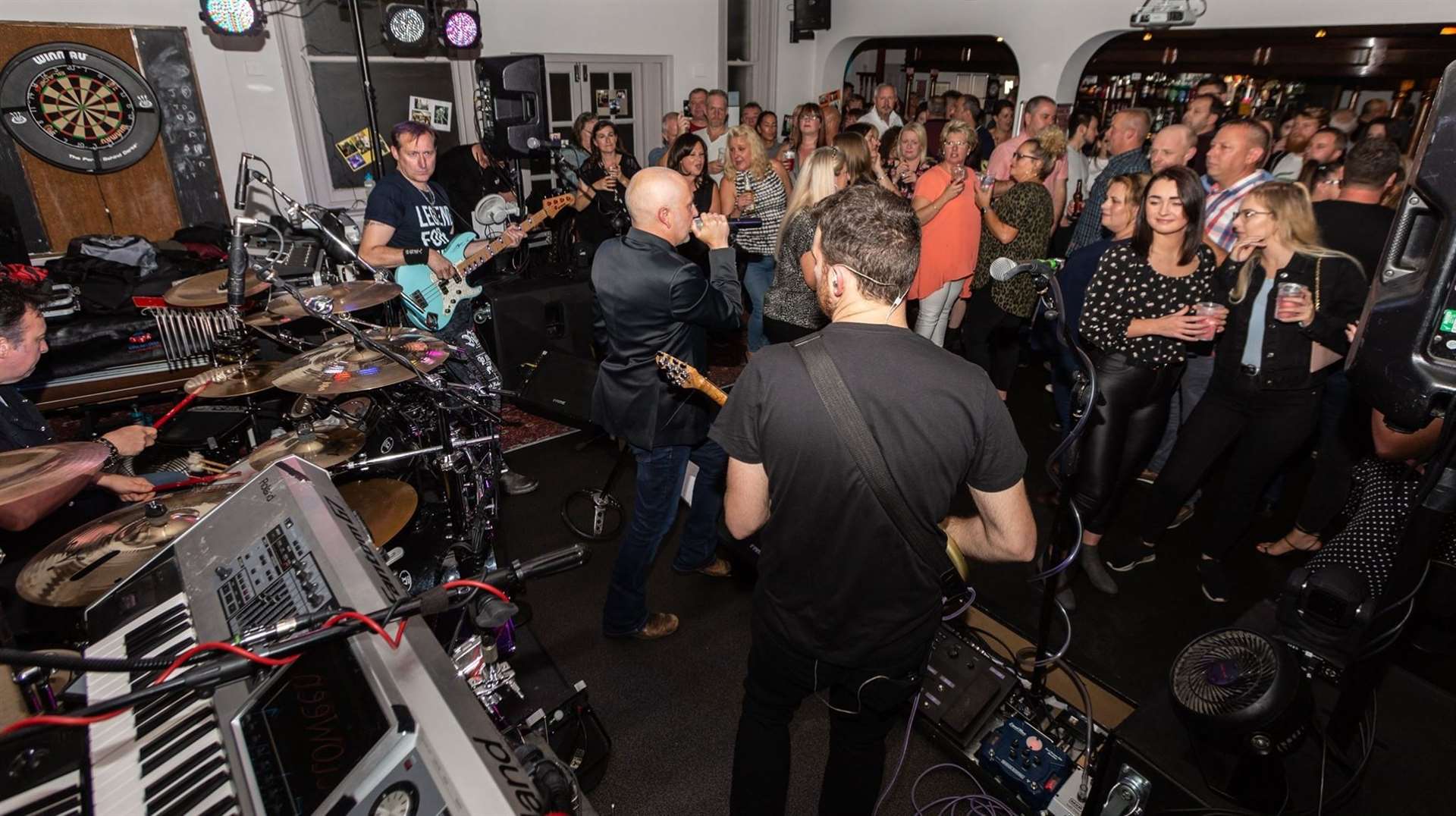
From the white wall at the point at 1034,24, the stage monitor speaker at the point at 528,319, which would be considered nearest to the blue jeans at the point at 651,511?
the stage monitor speaker at the point at 528,319

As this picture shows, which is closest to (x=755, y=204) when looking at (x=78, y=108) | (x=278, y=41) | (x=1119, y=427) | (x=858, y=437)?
(x=1119, y=427)

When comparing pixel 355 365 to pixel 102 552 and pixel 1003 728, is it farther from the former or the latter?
pixel 1003 728

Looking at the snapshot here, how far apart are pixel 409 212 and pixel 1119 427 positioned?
3.36 metres

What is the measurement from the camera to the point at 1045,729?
2170 millimetres

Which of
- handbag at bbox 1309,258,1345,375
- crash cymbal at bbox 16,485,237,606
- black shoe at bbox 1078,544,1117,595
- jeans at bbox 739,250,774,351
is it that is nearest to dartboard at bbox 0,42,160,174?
Answer: jeans at bbox 739,250,774,351

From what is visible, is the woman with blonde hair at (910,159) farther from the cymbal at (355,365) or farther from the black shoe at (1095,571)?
the cymbal at (355,365)

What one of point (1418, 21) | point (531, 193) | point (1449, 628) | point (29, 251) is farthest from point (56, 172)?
point (1418, 21)

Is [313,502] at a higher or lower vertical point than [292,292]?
lower

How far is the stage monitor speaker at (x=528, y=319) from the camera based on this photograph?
14.9 ft

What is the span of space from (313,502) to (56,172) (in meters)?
5.95

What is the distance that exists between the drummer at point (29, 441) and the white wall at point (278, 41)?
4.43 m

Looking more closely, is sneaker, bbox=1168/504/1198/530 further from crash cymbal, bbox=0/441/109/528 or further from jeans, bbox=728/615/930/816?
crash cymbal, bbox=0/441/109/528

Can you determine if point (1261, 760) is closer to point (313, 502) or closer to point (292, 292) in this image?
point (313, 502)

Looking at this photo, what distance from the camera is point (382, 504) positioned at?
232 centimetres
